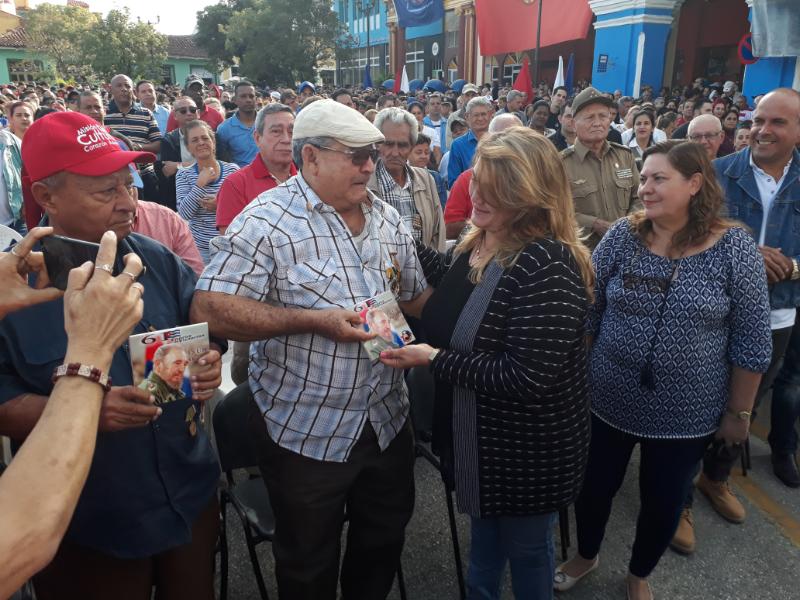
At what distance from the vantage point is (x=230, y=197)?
12.6ft

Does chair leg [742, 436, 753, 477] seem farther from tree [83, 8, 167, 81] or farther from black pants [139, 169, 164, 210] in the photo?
tree [83, 8, 167, 81]

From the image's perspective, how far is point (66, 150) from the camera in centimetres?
170

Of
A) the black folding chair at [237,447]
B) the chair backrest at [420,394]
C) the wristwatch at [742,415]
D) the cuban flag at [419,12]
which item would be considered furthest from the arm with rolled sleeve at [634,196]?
the cuban flag at [419,12]

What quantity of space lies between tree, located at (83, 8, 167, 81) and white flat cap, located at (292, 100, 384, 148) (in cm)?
3815

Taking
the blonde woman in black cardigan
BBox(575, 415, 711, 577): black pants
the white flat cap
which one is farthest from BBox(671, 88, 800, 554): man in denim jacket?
the white flat cap

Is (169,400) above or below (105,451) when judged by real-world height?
above

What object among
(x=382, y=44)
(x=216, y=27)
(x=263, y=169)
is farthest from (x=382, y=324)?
(x=216, y=27)

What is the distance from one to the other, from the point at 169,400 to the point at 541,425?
121 cm

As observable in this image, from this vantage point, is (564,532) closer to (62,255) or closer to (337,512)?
(337,512)

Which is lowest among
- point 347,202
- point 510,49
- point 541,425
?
point 541,425

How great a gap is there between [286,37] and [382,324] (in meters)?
35.2

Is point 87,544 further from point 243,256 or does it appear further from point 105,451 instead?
point 243,256

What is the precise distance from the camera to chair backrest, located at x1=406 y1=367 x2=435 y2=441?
2891 millimetres

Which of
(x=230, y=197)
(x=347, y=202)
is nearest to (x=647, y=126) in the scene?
A: (x=230, y=197)
